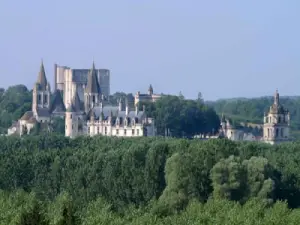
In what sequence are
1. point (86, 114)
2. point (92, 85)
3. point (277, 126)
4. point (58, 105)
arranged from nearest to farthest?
point (277, 126), point (86, 114), point (92, 85), point (58, 105)

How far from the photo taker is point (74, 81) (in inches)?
6442

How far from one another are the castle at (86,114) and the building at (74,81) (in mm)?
914

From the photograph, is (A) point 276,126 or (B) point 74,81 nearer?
(A) point 276,126

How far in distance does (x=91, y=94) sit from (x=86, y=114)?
6.57m

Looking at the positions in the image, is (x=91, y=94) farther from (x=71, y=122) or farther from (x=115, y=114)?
(x=115, y=114)

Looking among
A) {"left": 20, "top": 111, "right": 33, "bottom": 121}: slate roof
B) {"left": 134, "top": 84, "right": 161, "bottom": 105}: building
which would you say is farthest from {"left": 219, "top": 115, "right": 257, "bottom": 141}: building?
{"left": 20, "top": 111, "right": 33, "bottom": 121}: slate roof

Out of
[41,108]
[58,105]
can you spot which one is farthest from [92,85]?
[41,108]

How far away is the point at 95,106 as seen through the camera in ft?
466

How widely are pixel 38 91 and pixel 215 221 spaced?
8947 cm

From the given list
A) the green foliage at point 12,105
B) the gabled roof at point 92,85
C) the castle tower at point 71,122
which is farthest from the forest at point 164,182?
the green foliage at point 12,105

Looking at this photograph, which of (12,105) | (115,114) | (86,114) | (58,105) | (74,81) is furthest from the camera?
(12,105)

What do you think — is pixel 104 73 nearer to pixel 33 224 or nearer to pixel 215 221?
pixel 215 221

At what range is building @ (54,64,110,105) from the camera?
15985 centimetres

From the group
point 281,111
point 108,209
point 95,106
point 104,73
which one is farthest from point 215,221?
point 104,73
